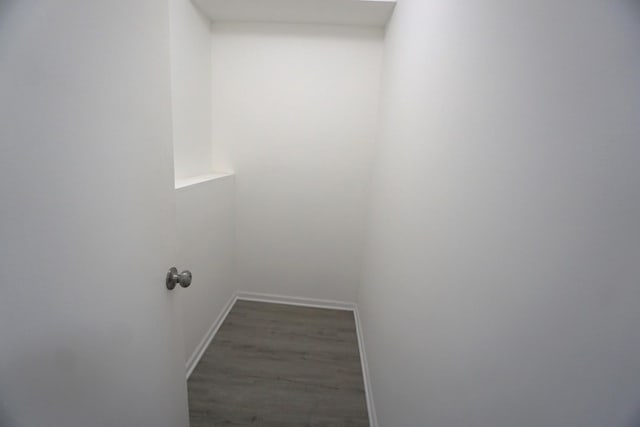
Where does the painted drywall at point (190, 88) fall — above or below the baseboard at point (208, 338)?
above

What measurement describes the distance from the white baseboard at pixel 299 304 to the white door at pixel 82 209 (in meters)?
1.18

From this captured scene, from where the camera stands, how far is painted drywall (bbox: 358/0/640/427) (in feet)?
1.00

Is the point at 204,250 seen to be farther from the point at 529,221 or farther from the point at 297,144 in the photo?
the point at 529,221

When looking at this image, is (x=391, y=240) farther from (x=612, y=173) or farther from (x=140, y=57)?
(x=140, y=57)

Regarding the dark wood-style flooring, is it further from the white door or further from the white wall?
the white door

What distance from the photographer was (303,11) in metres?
1.85

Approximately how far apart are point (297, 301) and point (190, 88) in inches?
81.7

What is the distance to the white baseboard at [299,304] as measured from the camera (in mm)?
1607

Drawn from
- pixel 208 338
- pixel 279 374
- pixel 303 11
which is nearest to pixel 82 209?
pixel 279 374

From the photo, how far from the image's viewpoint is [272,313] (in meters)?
2.38

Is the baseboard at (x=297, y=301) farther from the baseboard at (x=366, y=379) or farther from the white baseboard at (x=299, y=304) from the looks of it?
the baseboard at (x=366, y=379)

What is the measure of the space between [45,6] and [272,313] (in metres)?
2.36

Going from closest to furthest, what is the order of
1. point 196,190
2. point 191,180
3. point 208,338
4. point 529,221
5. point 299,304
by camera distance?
point 529,221 → point 196,190 → point 191,180 → point 208,338 → point 299,304

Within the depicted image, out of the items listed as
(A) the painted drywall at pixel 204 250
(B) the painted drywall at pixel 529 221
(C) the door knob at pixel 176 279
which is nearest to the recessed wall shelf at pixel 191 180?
(A) the painted drywall at pixel 204 250
